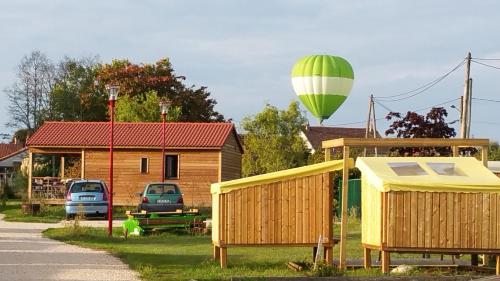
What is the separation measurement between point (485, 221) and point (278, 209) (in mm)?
3367

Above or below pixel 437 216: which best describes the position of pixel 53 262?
below

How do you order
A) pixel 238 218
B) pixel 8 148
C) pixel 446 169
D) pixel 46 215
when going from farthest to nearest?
pixel 8 148, pixel 46 215, pixel 446 169, pixel 238 218

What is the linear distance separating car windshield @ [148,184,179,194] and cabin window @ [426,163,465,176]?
17.1m

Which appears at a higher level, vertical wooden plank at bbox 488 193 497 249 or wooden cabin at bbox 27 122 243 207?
wooden cabin at bbox 27 122 243 207

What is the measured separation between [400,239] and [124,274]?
4415 millimetres

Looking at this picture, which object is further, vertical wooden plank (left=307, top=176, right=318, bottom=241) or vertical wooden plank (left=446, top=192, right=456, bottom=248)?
vertical wooden plank (left=307, top=176, right=318, bottom=241)

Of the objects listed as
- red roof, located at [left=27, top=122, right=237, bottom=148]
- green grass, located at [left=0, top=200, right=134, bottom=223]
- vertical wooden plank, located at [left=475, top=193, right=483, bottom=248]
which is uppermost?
red roof, located at [left=27, top=122, right=237, bottom=148]

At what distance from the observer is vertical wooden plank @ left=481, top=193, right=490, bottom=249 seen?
1527 cm

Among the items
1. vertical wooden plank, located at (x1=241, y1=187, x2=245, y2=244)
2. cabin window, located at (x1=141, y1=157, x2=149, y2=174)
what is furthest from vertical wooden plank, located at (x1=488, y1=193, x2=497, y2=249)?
cabin window, located at (x1=141, y1=157, x2=149, y2=174)

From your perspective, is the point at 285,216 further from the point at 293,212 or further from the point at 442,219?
the point at 442,219

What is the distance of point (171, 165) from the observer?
47875 mm

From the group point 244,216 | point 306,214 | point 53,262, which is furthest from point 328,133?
point 244,216

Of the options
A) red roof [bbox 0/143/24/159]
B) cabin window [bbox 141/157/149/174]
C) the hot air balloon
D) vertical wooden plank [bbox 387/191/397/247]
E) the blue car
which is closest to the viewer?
vertical wooden plank [bbox 387/191/397/247]

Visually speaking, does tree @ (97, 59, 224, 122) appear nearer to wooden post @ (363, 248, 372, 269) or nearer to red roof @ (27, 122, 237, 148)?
red roof @ (27, 122, 237, 148)
